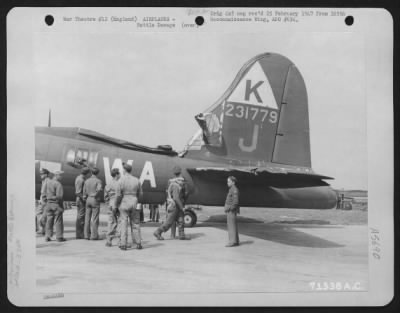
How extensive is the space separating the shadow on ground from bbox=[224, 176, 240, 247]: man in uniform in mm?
375

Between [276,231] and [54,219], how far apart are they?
382 centimetres

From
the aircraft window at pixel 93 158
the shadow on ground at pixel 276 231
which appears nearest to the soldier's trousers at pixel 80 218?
the aircraft window at pixel 93 158

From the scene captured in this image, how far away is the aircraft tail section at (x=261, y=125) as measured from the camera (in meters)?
6.73

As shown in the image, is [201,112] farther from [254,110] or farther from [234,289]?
[234,289]

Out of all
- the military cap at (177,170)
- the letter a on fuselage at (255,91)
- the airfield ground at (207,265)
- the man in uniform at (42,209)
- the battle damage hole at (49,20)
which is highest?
the battle damage hole at (49,20)

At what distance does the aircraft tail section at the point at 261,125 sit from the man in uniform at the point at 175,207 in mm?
714

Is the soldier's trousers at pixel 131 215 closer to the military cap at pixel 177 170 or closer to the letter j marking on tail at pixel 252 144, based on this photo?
the military cap at pixel 177 170

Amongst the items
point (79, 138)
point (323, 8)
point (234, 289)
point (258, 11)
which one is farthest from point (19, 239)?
point (323, 8)

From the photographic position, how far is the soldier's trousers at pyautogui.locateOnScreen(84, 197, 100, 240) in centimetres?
639

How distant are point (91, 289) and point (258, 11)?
4304 mm

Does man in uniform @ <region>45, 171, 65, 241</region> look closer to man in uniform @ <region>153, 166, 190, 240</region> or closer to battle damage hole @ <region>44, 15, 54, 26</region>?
man in uniform @ <region>153, 166, 190, 240</region>

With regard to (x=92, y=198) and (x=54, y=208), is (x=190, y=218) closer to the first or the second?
(x=92, y=198)

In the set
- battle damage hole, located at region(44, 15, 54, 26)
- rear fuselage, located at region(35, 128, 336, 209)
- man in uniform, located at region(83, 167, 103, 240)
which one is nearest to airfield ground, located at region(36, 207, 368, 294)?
man in uniform, located at region(83, 167, 103, 240)

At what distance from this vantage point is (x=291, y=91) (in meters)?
6.77
